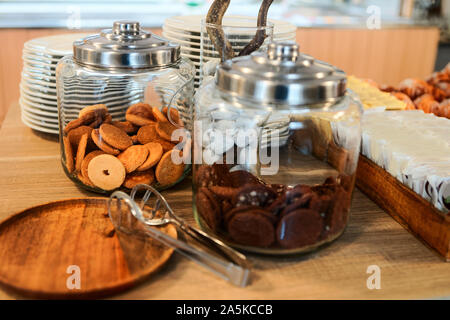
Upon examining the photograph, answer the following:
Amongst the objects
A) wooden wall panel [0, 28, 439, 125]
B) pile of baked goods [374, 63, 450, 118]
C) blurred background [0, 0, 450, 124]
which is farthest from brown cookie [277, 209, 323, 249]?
wooden wall panel [0, 28, 439, 125]

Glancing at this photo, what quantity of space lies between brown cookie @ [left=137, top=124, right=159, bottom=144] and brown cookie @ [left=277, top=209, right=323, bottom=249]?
1.02 feet

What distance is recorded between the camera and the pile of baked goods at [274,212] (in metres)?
0.61

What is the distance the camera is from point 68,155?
82 centimetres

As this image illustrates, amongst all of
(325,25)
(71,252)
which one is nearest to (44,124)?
(71,252)

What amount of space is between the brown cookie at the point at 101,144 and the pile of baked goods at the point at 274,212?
193 millimetres

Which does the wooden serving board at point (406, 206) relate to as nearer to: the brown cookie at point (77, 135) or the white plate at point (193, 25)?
the white plate at point (193, 25)

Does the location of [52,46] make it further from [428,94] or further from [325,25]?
[325,25]

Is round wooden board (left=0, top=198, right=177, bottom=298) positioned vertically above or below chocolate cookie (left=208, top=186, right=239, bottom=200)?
below

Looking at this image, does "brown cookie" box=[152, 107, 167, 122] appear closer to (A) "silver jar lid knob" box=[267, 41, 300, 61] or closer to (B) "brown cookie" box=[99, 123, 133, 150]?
(B) "brown cookie" box=[99, 123, 133, 150]

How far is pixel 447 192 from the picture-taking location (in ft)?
2.26

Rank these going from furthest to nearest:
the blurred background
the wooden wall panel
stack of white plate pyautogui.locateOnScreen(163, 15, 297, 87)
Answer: the wooden wall panel
the blurred background
stack of white plate pyautogui.locateOnScreen(163, 15, 297, 87)

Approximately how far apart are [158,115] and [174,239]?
0.29 m

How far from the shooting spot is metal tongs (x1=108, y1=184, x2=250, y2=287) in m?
0.59
